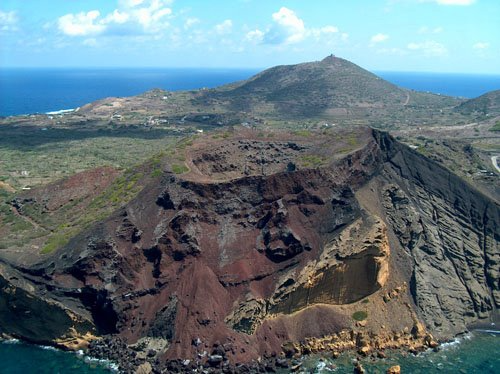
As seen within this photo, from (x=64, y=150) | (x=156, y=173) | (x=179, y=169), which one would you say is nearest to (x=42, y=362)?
(x=156, y=173)

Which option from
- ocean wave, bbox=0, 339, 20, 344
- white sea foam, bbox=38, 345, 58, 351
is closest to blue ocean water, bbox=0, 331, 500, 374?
white sea foam, bbox=38, 345, 58, 351

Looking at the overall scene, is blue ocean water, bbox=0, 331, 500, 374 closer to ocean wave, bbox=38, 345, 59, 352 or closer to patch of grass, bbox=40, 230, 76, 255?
ocean wave, bbox=38, 345, 59, 352

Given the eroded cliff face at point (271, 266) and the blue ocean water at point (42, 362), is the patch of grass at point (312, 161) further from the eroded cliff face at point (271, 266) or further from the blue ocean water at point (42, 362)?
the blue ocean water at point (42, 362)

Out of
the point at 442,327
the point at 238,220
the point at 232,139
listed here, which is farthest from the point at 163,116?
the point at 442,327

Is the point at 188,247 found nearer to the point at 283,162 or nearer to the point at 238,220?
the point at 238,220

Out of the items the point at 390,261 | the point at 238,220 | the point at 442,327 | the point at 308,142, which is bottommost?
the point at 442,327

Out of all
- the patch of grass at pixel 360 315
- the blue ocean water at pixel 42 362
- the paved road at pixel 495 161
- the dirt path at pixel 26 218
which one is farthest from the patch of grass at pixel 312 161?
the paved road at pixel 495 161
